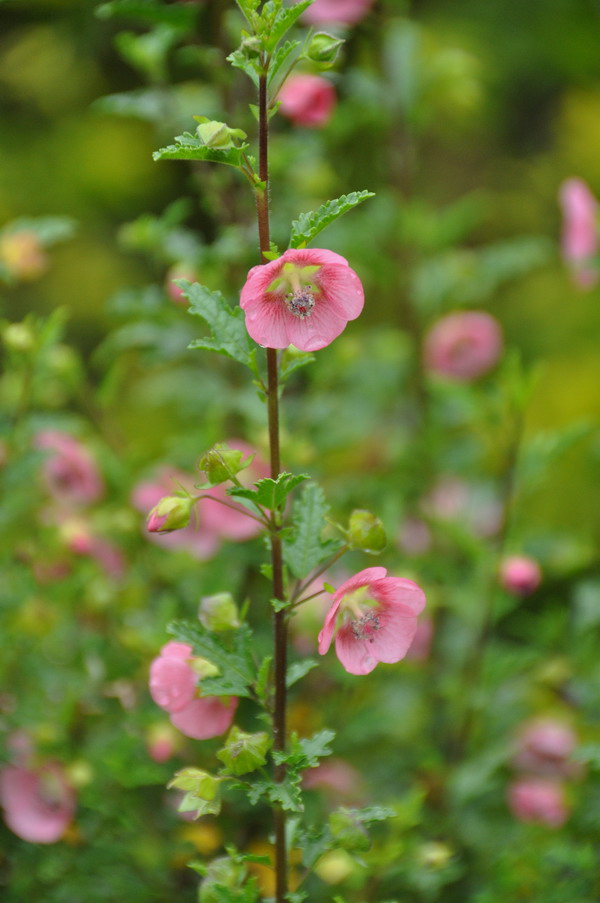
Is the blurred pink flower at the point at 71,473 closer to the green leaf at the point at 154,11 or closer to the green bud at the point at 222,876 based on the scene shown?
the green leaf at the point at 154,11

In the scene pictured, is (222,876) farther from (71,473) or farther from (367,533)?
(71,473)

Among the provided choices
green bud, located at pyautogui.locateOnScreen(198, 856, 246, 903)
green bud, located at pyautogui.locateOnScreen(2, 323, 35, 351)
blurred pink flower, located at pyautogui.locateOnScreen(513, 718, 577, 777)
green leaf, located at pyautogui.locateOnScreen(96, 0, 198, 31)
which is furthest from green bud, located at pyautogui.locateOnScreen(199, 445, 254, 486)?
blurred pink flower, located at pyautogui.locateOnScreen(513, 718, 577, 777)

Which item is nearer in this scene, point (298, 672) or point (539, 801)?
point (298, 672)

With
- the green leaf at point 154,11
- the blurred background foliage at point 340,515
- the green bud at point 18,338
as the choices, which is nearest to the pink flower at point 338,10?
the blurred background foliage at point 340,515

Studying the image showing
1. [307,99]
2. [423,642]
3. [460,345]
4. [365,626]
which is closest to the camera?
[365,626]

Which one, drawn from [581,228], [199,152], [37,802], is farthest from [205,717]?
[581,228]

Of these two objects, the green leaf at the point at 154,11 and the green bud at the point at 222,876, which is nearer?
the green bud at the point at 222,876
